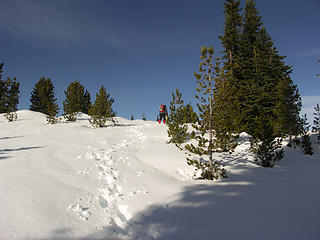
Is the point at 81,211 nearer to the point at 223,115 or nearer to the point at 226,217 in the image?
the point at 226,217

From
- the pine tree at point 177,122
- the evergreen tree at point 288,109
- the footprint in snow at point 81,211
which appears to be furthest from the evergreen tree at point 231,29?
the footprint in snow at point 81,211

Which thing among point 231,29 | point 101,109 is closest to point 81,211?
point 101,109

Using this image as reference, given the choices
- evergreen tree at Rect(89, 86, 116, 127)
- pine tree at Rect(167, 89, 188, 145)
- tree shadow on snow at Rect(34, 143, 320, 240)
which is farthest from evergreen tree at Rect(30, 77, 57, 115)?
tree shadow on snow at Rect(34, 143, 320, 240)

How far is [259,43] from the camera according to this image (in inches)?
682

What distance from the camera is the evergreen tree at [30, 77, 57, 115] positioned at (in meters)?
37.3

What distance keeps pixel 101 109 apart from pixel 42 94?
32017 mm

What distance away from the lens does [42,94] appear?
37.4 m

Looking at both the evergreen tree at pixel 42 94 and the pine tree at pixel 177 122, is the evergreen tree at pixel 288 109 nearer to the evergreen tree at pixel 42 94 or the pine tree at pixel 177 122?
the pine tree at pixel 177 122

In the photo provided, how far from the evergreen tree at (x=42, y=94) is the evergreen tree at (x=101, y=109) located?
2761cm

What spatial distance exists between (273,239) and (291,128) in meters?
15.1

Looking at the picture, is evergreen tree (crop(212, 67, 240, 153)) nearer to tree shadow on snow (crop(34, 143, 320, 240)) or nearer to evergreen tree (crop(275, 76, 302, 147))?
tree shadow on snow (crop(34, 143, 320, 240))

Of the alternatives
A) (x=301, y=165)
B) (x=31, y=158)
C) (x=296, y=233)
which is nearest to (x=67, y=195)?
(x=31, y=158)

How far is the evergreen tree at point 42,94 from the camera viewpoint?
37344 millimetres

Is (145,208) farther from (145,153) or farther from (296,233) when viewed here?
(145,153)
